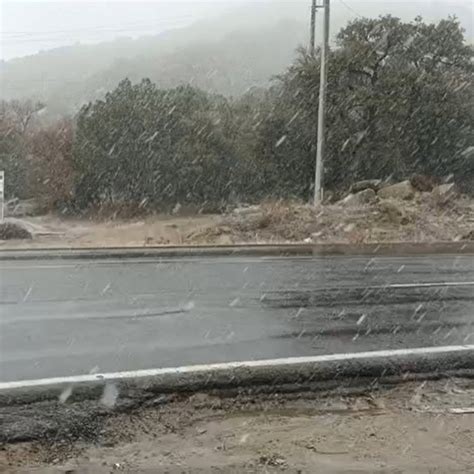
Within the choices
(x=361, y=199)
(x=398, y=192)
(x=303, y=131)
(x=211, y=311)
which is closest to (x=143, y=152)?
(x=303, y=131)

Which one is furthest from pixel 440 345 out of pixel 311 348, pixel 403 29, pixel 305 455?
pixel 403 29

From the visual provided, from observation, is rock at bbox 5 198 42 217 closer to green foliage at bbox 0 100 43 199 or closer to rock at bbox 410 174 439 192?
green foliage at bbox 0 100 43 199

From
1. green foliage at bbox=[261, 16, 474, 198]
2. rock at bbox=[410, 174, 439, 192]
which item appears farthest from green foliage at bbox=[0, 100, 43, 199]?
rock at bbox=[410, 174, 439, 192]

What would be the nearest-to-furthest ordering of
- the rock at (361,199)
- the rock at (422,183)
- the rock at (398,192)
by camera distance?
1. the rock at (361,199)
2. the rock at (398,192)
3. the rock at (422,183)

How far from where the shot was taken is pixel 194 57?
98.6 metres

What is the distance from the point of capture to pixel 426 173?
28.7 meters

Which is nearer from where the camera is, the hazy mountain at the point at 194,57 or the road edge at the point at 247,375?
the road edge at the point at 247,375

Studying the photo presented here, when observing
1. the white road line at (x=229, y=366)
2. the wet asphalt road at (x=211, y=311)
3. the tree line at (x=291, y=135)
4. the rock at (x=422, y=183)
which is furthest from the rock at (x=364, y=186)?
the white road line at (x=229, y=366)

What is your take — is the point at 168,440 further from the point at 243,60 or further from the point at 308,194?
the point at 243,60

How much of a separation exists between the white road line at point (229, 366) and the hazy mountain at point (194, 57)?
199 feet

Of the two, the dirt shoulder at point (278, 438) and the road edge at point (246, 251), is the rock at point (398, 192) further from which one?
the dirt shoulder at point (278, 438)

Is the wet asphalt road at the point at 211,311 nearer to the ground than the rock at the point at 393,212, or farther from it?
farther from it

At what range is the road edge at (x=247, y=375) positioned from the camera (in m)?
5.38

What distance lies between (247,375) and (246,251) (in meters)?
10.1
